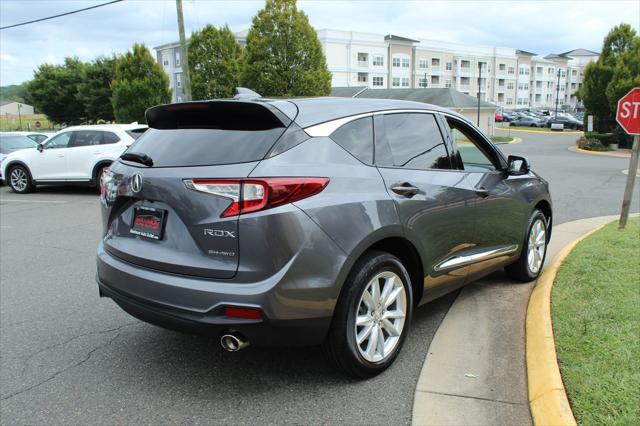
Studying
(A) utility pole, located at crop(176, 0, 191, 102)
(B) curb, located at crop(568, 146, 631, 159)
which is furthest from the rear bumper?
(B) curb, located at crop(568, 146, 631, 159)

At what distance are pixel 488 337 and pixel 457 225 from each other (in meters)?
0.93

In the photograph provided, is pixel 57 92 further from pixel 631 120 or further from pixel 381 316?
pixel 381 316

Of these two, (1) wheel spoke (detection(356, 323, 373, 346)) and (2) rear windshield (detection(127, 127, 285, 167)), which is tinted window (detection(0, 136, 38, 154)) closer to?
(2) rear windshield (detection(127, 127, 285, 167))

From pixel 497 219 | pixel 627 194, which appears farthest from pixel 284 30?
pixel 497 219

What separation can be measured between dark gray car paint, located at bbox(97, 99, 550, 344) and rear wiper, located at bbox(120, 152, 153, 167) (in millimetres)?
69

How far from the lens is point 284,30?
2988 centimetres

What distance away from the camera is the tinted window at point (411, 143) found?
12.3 feet

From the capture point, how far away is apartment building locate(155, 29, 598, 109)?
76.8 m

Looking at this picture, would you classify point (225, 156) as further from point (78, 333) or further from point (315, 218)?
point (78, 333)

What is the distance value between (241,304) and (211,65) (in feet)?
107

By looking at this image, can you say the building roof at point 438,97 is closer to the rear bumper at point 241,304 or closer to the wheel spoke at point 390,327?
the wheel spoke at point 390,327

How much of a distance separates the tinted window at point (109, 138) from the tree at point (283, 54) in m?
Result: 17.7

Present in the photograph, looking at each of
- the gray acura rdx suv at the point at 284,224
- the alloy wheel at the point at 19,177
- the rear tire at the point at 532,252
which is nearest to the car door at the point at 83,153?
the alloy wheel at the point at 19,177

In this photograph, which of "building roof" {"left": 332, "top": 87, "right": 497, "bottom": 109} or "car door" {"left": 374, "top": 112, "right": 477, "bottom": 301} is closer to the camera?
"car door" {"left": 374, "top": 112, "right": 477, "bottom": 301}
